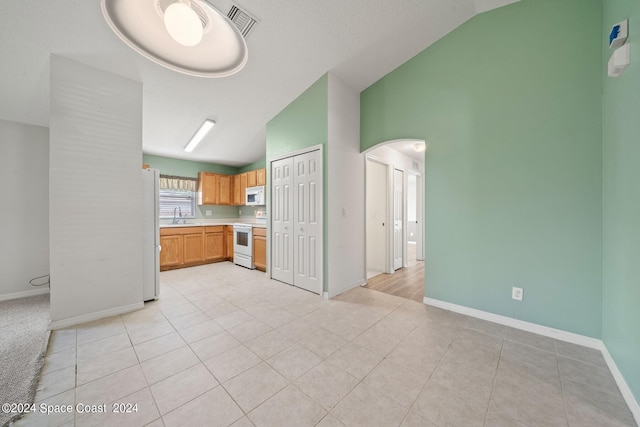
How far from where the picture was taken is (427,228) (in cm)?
311

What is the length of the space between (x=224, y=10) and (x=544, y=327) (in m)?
4.44

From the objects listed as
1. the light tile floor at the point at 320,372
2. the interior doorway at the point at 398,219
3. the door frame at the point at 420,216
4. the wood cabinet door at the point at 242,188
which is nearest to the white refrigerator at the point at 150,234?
the light tile floor at the point at 320,372

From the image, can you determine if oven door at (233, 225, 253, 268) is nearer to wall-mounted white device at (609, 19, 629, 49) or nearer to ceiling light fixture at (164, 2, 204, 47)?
ceiling light fixture at (164, 2, 204, 47)

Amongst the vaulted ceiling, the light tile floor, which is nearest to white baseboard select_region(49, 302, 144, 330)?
the light tile floor

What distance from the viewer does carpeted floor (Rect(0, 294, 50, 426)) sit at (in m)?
1.57

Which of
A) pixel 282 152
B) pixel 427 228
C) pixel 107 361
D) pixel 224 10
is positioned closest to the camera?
pixel 107 361

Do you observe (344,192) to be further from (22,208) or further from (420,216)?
(22,208)

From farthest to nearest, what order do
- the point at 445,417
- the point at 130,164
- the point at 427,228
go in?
1. the point at 427,228
2. the point at 130,164
3. the point at 445,417

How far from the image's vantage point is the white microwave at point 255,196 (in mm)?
5341

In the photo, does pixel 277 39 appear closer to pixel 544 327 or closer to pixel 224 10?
pixel 224 10

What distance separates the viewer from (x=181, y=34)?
228 cm

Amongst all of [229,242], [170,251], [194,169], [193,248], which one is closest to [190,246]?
[193,248]

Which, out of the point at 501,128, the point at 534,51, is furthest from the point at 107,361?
the point at 534,51

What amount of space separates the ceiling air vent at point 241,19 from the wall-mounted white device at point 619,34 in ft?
9.69
